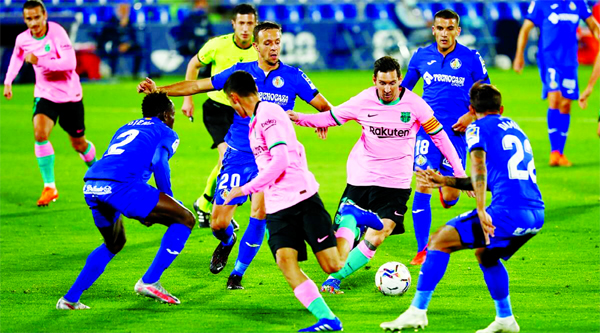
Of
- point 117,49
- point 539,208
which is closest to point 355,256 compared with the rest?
point 539,208

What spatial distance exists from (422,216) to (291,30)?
20.0 meters

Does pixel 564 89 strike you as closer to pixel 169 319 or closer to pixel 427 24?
pixel 169 319

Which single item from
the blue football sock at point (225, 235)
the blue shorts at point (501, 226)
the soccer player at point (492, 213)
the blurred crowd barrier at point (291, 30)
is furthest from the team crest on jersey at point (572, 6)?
the blurred crowd barrier at point (291, 30)

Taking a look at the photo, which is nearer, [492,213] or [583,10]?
[492,213]

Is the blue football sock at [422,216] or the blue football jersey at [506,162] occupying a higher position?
the blue football jersey at [506,162]

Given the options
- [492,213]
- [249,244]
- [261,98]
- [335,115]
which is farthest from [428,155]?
[492,213]

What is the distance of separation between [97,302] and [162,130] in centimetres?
152

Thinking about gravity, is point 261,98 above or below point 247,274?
above

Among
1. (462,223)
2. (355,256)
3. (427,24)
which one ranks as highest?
(462,223)

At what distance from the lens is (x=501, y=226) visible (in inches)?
250

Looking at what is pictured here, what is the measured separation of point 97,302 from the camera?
297 inches

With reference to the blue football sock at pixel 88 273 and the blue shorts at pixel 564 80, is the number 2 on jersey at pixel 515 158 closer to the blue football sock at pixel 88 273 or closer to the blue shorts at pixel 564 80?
the blue football sock at pixel 88 273

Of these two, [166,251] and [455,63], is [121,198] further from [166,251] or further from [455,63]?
[455,63]

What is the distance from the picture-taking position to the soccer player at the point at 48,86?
11.8 metres
